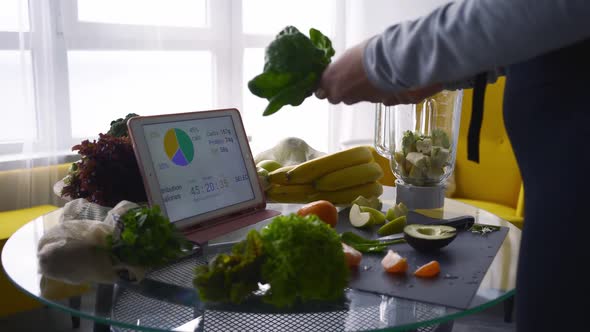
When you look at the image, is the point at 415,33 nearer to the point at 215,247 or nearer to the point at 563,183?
the point at 563,183

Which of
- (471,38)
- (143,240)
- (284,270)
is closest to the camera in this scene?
(471,38)

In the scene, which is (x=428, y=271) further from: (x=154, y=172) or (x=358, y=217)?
(x=154, y=172)

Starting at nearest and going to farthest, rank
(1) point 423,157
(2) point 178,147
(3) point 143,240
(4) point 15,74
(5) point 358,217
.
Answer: (3) point 143,240
(2) point 178,147
(5) point 358,217
(1) point 423,157
(4) point 15,74

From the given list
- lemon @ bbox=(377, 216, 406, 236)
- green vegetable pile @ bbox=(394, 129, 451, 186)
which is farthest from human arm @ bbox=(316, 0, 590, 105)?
green vegetable pile @ bbox=(394, 129, 451, 186)

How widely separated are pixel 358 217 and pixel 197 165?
1.31 feet

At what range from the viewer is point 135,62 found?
3465mm

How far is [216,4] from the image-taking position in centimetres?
379

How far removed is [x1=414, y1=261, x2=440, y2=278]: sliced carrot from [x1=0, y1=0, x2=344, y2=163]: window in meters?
2.45

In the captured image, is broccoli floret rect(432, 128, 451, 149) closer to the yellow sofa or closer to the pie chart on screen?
the pie chart on screen

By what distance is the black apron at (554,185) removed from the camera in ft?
3.04

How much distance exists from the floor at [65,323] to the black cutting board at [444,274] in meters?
1.30

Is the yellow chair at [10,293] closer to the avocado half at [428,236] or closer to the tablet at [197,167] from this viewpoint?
the tablet at [197,167]

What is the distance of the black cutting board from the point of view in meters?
1.07

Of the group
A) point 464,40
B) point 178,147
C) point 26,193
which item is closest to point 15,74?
point 26,193
